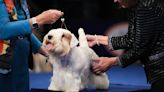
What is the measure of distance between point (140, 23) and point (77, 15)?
150 inches

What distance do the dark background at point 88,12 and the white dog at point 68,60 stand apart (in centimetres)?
162

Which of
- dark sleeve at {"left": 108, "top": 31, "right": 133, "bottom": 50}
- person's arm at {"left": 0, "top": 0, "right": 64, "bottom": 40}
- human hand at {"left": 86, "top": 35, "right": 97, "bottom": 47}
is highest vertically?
person's arm at {"left": 0, "top": 0, "right": 64, "bottom": 40}

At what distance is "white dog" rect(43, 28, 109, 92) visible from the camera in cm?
233

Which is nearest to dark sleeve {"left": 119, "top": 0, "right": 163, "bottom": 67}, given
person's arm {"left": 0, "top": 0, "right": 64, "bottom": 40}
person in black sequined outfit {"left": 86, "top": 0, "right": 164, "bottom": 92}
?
person in black sequined outfit {"left": 86, "top": 0, "right": 164, "bottom": 92}

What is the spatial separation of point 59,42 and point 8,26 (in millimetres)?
566

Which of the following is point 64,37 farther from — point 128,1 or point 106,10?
point 106,10

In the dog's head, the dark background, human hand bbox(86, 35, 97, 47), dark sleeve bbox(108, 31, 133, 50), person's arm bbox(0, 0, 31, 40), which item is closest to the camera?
person's arm bbox(0, 0, 31, 40)

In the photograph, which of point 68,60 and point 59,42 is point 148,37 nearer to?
point 59,42

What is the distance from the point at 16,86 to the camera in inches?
77.3

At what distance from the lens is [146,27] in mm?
1811

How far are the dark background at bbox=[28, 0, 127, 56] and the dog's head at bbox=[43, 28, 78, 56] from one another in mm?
1865

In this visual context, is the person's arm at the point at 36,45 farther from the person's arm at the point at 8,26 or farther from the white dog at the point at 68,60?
the person's arm at the point at 8,26

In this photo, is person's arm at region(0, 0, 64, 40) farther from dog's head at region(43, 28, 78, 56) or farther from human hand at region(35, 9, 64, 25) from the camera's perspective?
dog's head at region(43, 28, 78, 56)

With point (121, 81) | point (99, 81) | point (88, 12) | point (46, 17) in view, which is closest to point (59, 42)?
point (46, 17)
